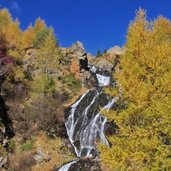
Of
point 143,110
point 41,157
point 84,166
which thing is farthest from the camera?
point 41,157

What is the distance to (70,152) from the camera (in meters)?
34.2

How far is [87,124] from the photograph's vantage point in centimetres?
3503

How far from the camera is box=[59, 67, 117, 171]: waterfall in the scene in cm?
3303

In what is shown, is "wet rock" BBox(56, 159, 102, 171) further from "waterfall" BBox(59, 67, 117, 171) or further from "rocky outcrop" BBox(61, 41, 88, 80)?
"rocky outcrop" BBox(61, 41, 88, 80)

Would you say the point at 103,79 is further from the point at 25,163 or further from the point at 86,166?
the point at 86,166

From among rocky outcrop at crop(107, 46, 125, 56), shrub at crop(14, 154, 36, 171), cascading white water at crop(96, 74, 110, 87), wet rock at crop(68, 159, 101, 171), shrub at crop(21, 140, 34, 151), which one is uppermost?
rocky outcrop at crop(107, 46, 125, 56)

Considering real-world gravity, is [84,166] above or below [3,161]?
below

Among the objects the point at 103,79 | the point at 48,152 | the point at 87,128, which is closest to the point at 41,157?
the point at 48,152

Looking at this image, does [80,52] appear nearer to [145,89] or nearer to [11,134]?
[11,134]

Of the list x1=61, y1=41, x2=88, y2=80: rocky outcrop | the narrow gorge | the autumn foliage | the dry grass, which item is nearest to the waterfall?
the narrow gorge

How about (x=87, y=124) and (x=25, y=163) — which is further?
(x=87, y=124)

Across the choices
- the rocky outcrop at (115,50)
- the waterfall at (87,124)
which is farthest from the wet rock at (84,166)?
the rocky outcrop at (115,50)

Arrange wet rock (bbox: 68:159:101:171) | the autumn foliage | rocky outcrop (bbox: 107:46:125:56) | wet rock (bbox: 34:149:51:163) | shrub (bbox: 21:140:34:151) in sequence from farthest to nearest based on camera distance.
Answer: rocky outcrop (bbox: 107:46:125:56) < shrub (bbox: 21:140:34:151) < wet rock (bbox: 34:149:51:163) < wet rock (bbox: 68:159:101:171) < the autumn foliage

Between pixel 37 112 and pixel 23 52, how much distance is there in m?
18.3
